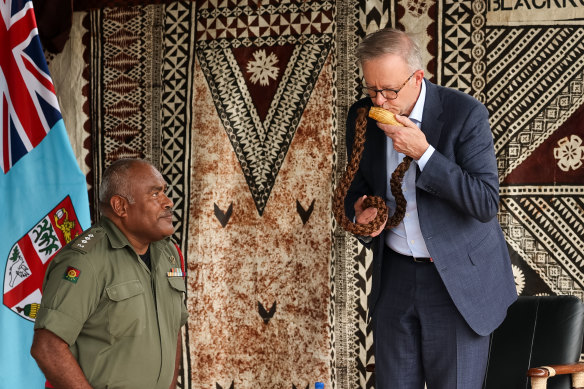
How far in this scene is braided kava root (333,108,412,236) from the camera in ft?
8.45

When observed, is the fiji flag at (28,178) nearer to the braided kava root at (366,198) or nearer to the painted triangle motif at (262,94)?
the painted triangle motif at (262,94)

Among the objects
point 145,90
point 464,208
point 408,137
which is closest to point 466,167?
point 464,208

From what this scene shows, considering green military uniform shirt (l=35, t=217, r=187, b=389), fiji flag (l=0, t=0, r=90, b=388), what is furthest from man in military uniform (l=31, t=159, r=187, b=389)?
fiji flag (l=0, t=0, r=90, b=388)

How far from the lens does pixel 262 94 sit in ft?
13.6

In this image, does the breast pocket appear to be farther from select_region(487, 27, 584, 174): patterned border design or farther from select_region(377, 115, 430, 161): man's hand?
select_region(487, 27, 584, 174): patterned border design

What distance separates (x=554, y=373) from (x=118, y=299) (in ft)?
5.50

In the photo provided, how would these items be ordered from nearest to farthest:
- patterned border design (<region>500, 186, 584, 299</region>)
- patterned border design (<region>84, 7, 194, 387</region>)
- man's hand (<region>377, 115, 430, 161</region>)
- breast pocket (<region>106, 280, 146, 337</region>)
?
man's hand (<region>377, 115, 430, 161</region>) < breast pocket (<region>106, 280, 146, 337</region>) < patterned border design (<region>500, 186, 584, 299</region>) < patterned border design (<region>84, 7, 194, 387</region>)

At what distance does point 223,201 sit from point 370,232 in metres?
1.72

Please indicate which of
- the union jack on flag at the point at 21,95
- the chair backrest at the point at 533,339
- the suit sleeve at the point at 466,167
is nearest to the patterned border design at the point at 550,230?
the chair backrest at the point at 533,339

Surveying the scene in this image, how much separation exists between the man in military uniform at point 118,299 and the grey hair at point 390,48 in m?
0.95

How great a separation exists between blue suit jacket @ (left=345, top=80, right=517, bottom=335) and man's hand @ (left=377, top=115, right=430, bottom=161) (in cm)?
5

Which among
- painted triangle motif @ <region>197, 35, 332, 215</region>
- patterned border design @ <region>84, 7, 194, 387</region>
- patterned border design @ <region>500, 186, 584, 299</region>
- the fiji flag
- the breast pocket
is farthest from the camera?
patterned border design @ <region>84, 7, 194, 387</region>

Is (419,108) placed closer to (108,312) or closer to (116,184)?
(116,184)

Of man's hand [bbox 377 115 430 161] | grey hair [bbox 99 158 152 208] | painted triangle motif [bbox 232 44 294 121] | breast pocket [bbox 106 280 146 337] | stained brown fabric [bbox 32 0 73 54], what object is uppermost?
stained brown fabric [bbox 32 0 73 54]
